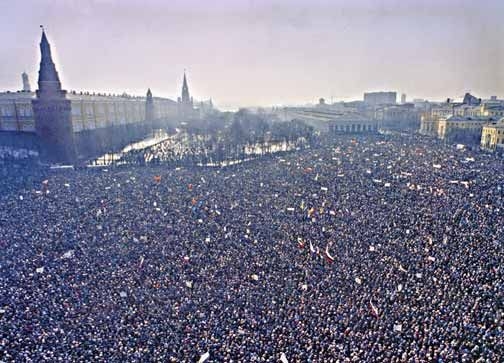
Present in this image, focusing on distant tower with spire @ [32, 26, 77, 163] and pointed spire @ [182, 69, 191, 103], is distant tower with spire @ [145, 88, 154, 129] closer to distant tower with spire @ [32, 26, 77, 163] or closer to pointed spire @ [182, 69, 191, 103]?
pointed spire @ [182, 69, 191, 103]

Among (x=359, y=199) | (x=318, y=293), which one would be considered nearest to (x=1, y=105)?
(x=359, y=199)

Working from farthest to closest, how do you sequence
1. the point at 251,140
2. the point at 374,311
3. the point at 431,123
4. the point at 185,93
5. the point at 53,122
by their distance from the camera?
1. the point at 185,93
2. the point at 431,123
3. the point at 251,140
4. the point at 53,122
5. the point at 374,311

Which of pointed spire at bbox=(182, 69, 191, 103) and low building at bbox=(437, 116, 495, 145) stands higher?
pointed spire at bbox=(182, 69, 191, 103)

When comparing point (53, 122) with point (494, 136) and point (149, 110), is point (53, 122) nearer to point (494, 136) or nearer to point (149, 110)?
point (149, 110)

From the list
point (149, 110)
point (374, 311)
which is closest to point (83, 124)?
point (149, 110)

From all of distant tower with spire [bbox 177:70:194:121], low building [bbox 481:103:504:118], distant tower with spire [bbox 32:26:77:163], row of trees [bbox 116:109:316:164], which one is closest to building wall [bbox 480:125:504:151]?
low building [bbox 481:103:504:118]

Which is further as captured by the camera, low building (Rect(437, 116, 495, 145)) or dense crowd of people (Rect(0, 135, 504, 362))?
low building (Rect(437, 116, 495, 145))
